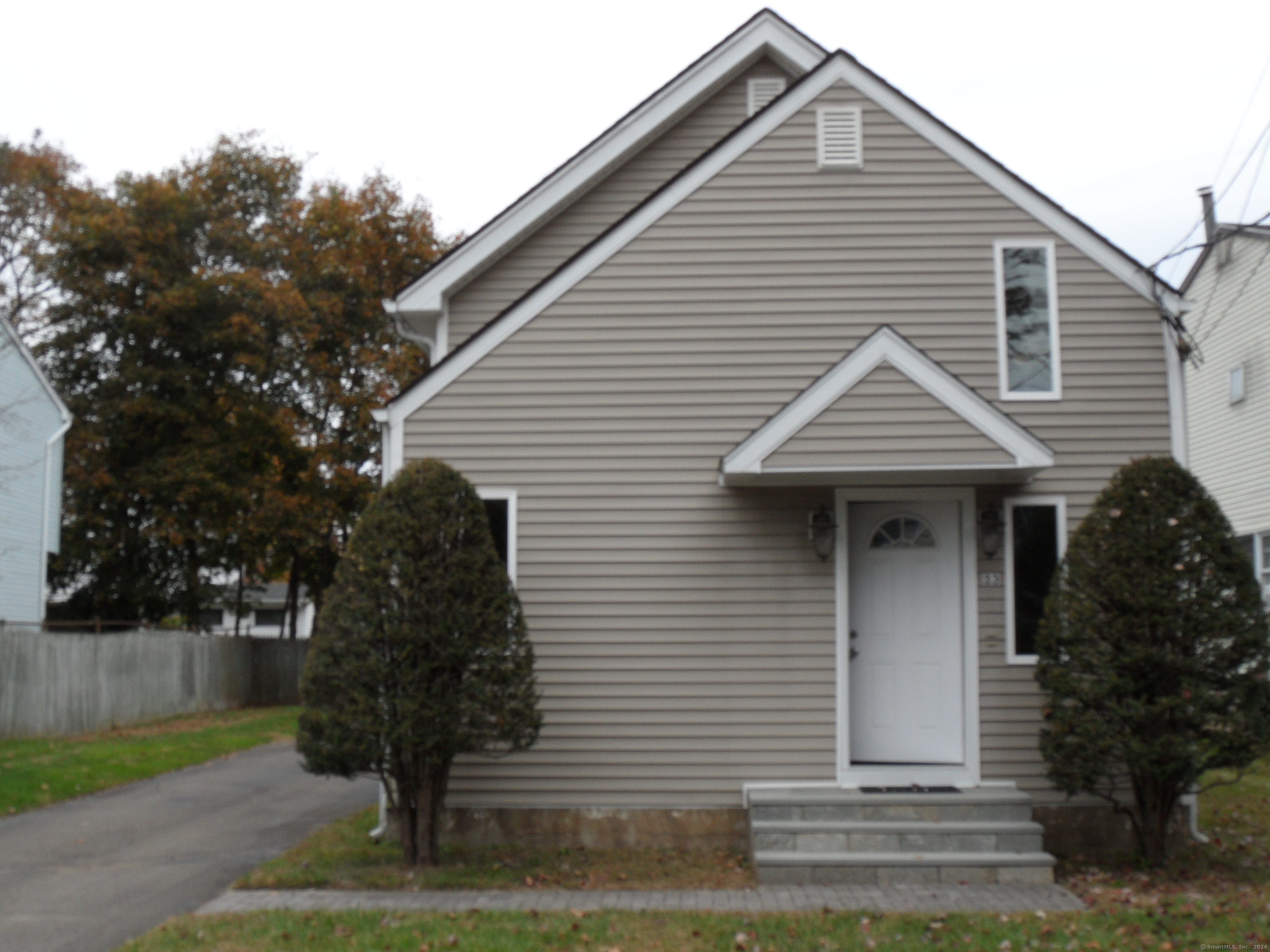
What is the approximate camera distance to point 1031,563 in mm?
9844

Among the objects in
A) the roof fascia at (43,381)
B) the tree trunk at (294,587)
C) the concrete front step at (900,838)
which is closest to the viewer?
the concrete front step at (900,838)

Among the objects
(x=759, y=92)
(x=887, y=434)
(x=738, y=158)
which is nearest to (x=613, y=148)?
(x=759, y=92)

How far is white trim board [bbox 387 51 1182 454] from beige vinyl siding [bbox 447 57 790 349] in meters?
1.41

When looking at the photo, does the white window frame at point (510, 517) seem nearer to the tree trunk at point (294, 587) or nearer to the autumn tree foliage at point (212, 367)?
the autumn tree foliage at point (212, 367)

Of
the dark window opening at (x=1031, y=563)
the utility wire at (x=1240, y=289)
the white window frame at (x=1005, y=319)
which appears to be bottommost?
the dark window opening at (x=1031, y=563)

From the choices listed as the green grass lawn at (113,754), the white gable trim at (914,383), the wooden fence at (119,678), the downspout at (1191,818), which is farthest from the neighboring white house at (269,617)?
the downspout at (1191,818)

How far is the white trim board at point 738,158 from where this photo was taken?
10000 millimetres

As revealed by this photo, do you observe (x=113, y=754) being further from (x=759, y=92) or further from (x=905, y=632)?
(x=759, y=92)

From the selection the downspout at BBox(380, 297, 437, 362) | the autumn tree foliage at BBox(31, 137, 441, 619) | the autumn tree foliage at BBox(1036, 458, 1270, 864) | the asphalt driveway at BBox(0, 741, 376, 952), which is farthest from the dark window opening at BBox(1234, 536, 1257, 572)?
the autumn tree foliage at BBox(31, 137, 441, 619)

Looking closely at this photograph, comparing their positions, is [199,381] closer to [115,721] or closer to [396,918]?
[115,721]

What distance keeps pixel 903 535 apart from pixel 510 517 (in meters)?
3.26

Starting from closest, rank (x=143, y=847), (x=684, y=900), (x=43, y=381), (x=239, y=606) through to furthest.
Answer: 1. (x=684, y=900)
2. (x=143, y=847)
3. (x=43, y=381)
4. (x=239, y=606)

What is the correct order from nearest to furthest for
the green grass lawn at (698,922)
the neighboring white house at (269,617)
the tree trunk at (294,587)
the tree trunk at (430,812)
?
the green grass lawn at (698,922) < the tree trunk at (430,812) < the tree trunk at (294,587) < the neighboring white house at (269,617)

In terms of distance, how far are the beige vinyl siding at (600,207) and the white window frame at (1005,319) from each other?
313 cm
